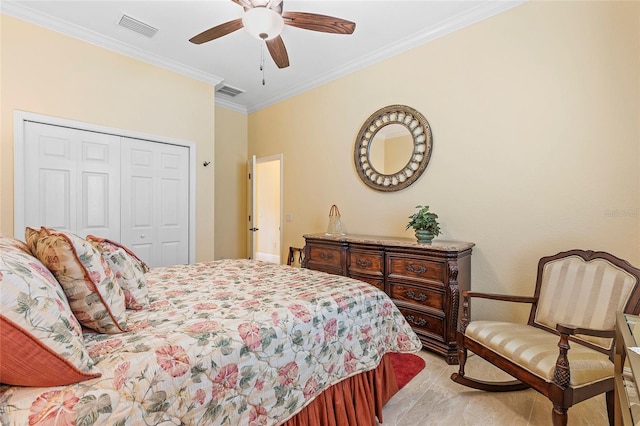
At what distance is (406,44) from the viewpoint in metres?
3.14

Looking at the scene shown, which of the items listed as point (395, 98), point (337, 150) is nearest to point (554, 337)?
point (395, 98)

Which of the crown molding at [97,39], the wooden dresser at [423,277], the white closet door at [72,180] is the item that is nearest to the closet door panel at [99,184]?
the white closet door at [72,180]

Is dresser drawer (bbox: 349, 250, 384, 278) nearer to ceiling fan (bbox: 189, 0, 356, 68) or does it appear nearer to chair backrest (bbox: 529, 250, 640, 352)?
chair backrest (bbox: 529, 250, 640, 352)

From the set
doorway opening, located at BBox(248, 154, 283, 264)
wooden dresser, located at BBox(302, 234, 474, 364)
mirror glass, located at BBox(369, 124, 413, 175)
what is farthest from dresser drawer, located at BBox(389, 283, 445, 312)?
doorway opening, located at BBox(248, 154, 283, 264)

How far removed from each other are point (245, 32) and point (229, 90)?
1.51 metres

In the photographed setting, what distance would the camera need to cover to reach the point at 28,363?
0.77 meters

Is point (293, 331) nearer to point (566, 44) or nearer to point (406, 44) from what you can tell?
point (566, 44)

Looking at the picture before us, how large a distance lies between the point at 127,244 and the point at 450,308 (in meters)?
3.40

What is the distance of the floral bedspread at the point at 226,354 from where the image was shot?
825 mm

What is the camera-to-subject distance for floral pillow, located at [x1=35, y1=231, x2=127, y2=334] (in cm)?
108

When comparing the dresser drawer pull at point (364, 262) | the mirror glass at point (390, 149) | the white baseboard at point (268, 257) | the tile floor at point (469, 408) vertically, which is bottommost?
the tile floor at point (469, 408)

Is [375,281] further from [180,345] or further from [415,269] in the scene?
[180,345]

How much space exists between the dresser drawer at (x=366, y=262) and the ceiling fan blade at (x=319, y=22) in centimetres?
189

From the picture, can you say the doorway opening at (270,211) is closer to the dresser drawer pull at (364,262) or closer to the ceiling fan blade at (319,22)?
the dresser drawer pull at (364,262)
